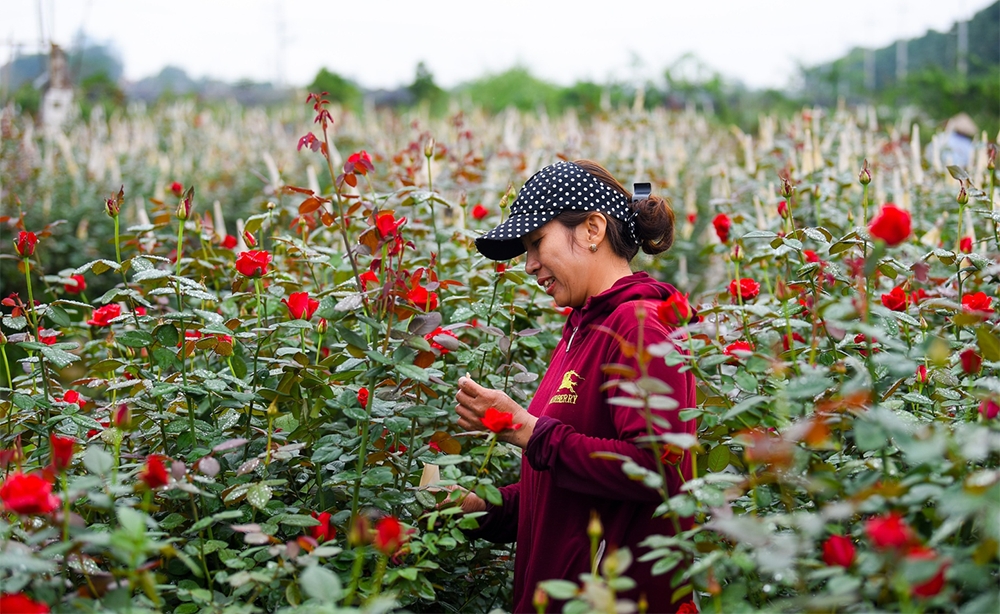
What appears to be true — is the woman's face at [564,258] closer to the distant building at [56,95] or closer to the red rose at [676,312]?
the red rose at [676,312]

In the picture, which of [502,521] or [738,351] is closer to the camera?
[738,351]

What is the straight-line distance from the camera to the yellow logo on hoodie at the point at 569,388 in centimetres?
181

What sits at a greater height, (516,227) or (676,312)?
(516,227)

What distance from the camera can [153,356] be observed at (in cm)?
200

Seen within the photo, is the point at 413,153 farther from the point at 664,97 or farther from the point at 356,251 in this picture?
the point at 664,97

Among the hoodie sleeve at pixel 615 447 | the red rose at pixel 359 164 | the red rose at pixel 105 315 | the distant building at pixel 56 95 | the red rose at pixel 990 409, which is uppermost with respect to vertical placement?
the distant building at pixel 56 95

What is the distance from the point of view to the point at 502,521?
2.08 m

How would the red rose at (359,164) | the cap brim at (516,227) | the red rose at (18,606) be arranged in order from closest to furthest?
1. the red rose at (18,606)
2. the cap brim at (516,227)
3. the red rose at (359,164)

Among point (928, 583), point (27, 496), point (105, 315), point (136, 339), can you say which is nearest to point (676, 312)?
point (928, 583)

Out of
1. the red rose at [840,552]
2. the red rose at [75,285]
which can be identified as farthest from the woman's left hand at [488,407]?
the red rose at [75,285]

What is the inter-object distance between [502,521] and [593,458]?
513mm

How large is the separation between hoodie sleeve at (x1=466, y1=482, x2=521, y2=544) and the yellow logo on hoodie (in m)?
0.35

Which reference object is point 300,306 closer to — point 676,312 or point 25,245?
point 25,245

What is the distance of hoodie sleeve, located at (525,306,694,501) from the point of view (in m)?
1.63
